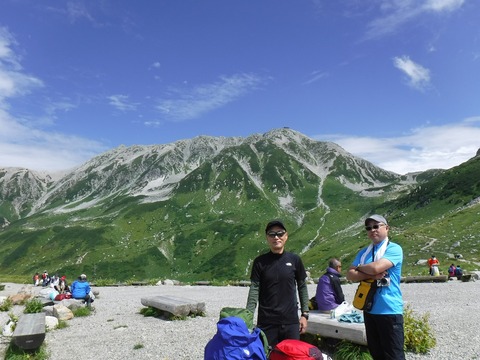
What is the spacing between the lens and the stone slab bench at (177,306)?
18.2 metres

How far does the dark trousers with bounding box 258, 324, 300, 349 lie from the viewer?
24.6 ft

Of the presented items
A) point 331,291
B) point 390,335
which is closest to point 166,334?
point 331,291

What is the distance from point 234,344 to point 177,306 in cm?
1287

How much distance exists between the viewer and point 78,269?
184m

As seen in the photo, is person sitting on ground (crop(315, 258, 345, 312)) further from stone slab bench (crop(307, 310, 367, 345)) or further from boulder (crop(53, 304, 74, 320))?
boulder (crop(53, 304, 74, 320))

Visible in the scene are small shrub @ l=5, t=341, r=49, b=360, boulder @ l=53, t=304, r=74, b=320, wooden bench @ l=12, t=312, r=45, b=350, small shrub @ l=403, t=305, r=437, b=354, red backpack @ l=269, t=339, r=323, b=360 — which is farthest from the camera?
boulder @ l=53, t=304, r=74, b=320

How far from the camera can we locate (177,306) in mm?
18078

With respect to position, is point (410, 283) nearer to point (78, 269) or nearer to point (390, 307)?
point (390, 307)

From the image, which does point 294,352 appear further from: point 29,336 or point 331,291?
point 29,336

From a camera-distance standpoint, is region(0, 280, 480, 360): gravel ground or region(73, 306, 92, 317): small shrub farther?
region(73, 306, 92, 317): small shrub

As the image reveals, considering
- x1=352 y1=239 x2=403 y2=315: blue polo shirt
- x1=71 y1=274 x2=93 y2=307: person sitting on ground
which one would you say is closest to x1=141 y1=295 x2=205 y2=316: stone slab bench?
x1=71 y1=274 x2=93 y2=307: person sitting on ground

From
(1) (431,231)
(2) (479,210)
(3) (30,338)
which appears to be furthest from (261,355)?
(2) (479,210)

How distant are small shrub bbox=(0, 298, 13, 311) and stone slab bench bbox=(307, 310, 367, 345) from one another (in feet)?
75.8

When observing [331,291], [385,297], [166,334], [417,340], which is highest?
[385,297]
